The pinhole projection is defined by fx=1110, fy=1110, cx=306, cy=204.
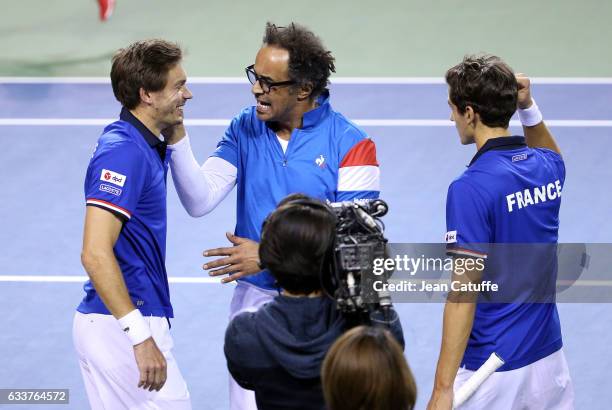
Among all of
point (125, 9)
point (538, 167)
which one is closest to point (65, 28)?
point (125, 9)

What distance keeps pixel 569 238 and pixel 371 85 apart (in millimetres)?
3811

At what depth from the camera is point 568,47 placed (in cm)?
1314

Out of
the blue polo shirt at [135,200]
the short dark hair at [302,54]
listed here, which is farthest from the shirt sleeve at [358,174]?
the blue polo shirt at [135,200]

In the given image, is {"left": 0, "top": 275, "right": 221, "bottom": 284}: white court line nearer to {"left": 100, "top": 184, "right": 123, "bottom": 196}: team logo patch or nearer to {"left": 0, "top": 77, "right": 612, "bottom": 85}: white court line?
{"left": 100, "top": 184, "right": 123, "bottom": 196}: team logo patch

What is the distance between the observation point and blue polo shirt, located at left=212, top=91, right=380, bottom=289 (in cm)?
595

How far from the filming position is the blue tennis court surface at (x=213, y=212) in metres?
7.82

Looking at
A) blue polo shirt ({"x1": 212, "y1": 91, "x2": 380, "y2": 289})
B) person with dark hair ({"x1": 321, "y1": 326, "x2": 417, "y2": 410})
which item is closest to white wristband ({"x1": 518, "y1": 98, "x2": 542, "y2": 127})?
blue polo shirt ({"x1": 212, "y1": 91, "x2": 380, "y2": 289})

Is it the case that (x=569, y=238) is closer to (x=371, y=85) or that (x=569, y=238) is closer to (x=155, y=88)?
(x=371, y=85)

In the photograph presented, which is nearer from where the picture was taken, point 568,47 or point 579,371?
point 579,371

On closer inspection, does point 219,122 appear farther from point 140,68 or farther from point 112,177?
point 112,177

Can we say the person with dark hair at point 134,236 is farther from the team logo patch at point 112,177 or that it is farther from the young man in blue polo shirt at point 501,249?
the young man in blue polo shirt at point 501,249

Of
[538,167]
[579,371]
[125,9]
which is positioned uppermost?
[125,9]

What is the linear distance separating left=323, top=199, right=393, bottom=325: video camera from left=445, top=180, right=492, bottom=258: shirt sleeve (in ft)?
3.24

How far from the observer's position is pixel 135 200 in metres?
5.29
